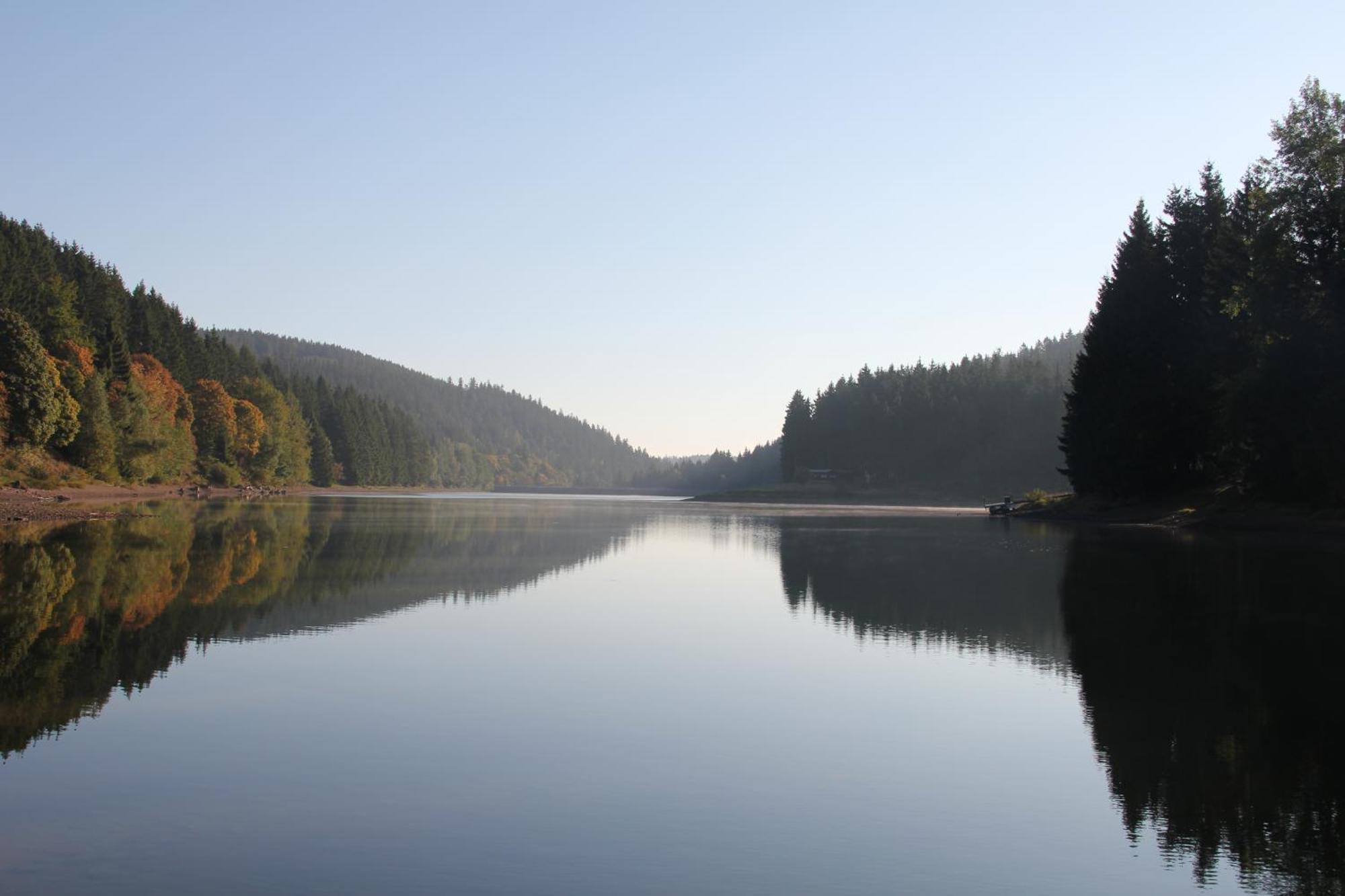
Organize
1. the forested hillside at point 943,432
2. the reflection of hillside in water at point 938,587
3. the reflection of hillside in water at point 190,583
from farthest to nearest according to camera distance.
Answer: the forested hillside at point 943,432 → the reflection of hillside in water at point 938,587 → the reflection of hillside in water at point 190,583

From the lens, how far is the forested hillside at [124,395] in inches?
2766

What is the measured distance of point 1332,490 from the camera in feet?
160

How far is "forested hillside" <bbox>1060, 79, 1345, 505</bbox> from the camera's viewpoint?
48531mm

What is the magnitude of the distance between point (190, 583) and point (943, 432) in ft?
437

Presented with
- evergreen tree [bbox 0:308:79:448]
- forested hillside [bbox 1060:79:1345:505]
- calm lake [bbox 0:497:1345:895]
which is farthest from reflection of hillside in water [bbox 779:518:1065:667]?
evergreen tree [bbox 0:308:79:448]

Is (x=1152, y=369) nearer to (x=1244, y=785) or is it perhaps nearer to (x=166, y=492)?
(x=1244, y=785)

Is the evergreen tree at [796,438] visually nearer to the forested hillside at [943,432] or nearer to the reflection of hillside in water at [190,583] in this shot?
the forested hillside at [943,432]

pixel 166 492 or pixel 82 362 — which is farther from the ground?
pixel 82 362

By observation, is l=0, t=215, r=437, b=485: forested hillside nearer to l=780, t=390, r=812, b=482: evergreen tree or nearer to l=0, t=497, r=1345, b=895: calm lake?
l=0, t=497, r=1345, b=895: calm lake

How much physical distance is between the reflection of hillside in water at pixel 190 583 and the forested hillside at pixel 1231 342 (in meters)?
30.1

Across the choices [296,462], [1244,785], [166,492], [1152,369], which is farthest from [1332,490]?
[296,462]

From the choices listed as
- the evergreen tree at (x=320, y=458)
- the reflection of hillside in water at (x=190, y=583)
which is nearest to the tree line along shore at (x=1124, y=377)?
the evergreen tree at (x=320, y=458)

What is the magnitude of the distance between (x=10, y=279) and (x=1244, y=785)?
313 feet

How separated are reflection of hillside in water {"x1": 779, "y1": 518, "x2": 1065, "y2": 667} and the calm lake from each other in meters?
0.23
